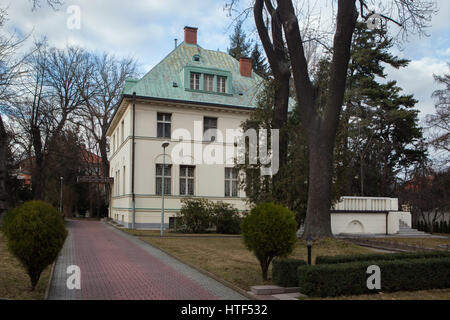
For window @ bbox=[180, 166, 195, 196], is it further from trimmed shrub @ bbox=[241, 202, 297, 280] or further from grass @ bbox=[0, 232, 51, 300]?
trimmed shrub @ bbox=[241, 202, 297, 280]

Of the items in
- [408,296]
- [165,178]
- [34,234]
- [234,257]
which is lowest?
[234,257]

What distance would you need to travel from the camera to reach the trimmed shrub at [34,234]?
8266 millimetres

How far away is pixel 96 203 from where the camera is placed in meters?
58.4

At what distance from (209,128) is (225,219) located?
276 inches

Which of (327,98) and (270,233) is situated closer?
(270,233)

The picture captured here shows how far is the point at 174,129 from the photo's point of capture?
29234mm

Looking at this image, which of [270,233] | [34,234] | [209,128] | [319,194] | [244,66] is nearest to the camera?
[34,234]

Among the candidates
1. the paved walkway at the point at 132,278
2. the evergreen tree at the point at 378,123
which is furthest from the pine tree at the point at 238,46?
the paved walkway at the point at 132,278

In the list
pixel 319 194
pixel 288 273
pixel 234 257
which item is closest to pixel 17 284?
pixel 288 273

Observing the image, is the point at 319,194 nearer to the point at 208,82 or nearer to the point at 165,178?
the point at 165,178

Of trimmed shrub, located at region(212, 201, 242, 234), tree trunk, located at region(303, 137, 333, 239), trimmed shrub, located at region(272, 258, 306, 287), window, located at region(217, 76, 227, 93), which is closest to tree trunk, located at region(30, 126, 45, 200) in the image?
window, located at region(217, 76, 227, 93)

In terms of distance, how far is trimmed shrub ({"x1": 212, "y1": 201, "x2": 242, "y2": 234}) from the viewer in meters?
26.8

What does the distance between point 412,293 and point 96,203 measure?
53856 mm

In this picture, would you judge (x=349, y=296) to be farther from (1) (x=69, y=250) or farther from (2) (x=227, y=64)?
(2) (x=227, y=64)
